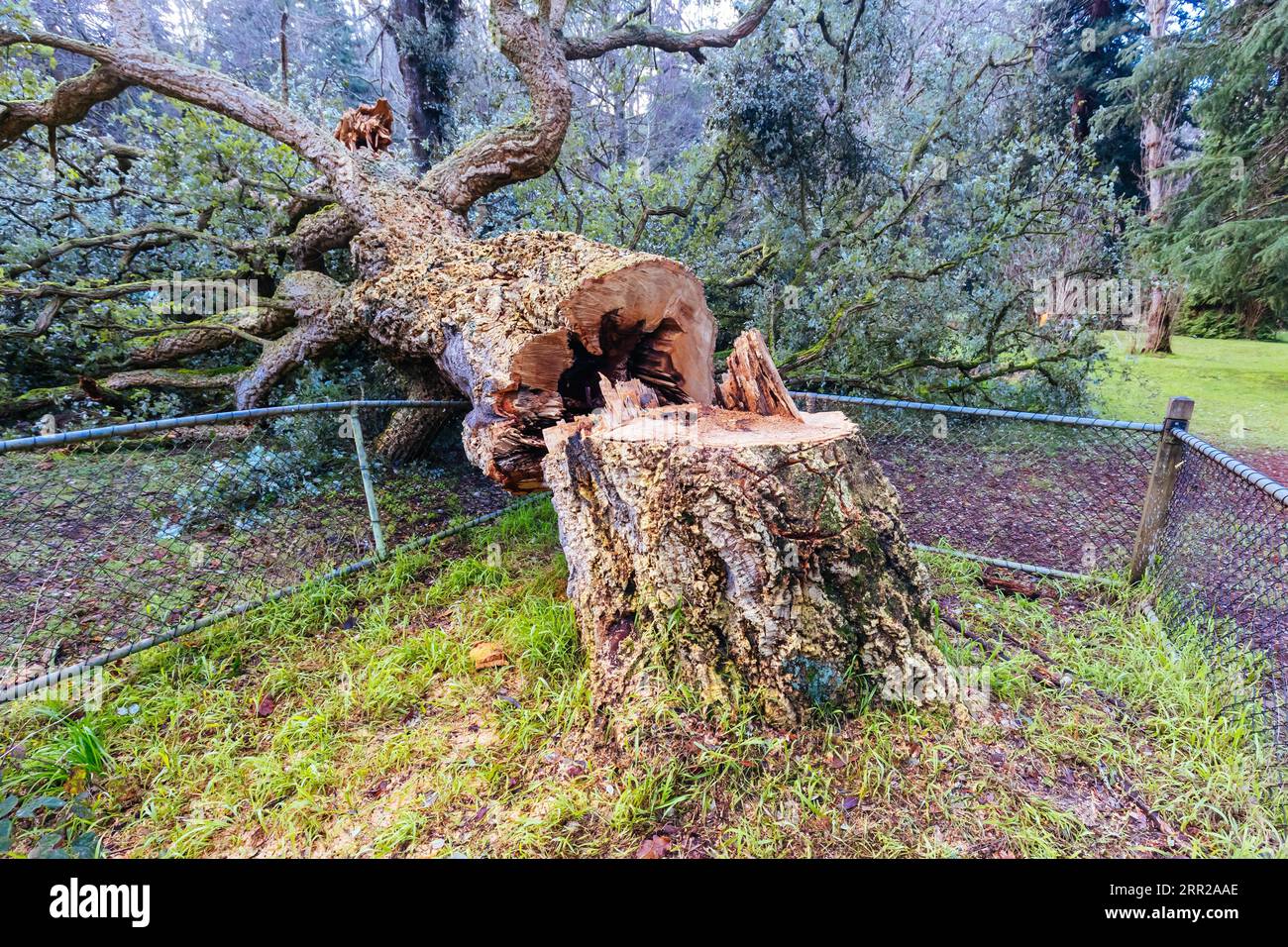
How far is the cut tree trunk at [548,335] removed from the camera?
2709mm

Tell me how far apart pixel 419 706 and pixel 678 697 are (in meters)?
1.11

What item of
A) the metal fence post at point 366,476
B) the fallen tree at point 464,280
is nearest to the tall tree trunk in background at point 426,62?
the fallen tree at point 464,280

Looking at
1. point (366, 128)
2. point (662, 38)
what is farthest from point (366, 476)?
point (662, 38)

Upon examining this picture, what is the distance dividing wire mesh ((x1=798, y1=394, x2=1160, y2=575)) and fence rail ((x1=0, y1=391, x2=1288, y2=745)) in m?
0.02

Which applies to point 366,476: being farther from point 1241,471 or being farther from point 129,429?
point 1241,471

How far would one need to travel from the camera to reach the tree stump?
1.90 metres

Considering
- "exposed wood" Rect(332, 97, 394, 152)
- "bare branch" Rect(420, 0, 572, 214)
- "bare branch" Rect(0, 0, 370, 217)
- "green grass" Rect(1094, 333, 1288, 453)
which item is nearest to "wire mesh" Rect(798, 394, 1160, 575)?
"green grass" Rect(1094, 333, 1288, 453)

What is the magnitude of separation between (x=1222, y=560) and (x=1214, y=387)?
781 centimetres

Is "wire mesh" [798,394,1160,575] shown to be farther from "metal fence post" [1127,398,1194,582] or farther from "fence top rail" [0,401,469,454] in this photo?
"fence top rail" [0,401,469,454]

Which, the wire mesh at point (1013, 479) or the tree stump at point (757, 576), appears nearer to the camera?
the tree stump at point (757, 576)

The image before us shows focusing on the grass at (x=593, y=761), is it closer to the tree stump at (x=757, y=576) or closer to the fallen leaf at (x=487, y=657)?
the fallen leaf at (x=487, y=657)

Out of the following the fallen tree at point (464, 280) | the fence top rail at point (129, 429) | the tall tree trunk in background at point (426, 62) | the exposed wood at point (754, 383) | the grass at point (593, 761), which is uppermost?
the tall tree trunk in background at point (426, 62)

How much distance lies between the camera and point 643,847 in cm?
162

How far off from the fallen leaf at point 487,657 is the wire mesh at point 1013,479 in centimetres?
242
